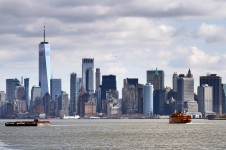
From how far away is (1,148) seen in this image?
461 feet

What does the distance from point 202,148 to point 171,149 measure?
6487 mm

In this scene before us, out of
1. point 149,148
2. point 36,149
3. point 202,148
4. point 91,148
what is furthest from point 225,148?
point 36,149

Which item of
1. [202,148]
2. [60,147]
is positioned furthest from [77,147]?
[202,148]

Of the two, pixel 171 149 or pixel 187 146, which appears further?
pixel 187 146

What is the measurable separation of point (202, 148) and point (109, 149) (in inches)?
694

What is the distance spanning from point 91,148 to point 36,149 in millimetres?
10518

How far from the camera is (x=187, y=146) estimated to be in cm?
14475

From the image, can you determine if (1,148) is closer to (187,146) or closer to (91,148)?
(91,148)

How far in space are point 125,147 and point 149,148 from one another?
527 cm

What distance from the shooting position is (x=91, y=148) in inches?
5497

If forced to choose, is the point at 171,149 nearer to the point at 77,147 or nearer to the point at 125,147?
the point at 125,147

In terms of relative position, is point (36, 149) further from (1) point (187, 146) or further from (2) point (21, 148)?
A: (1) point (187, 146)

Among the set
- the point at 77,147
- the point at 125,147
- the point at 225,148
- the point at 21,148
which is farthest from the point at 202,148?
the point at 21,148

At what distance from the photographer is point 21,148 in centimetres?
14038
